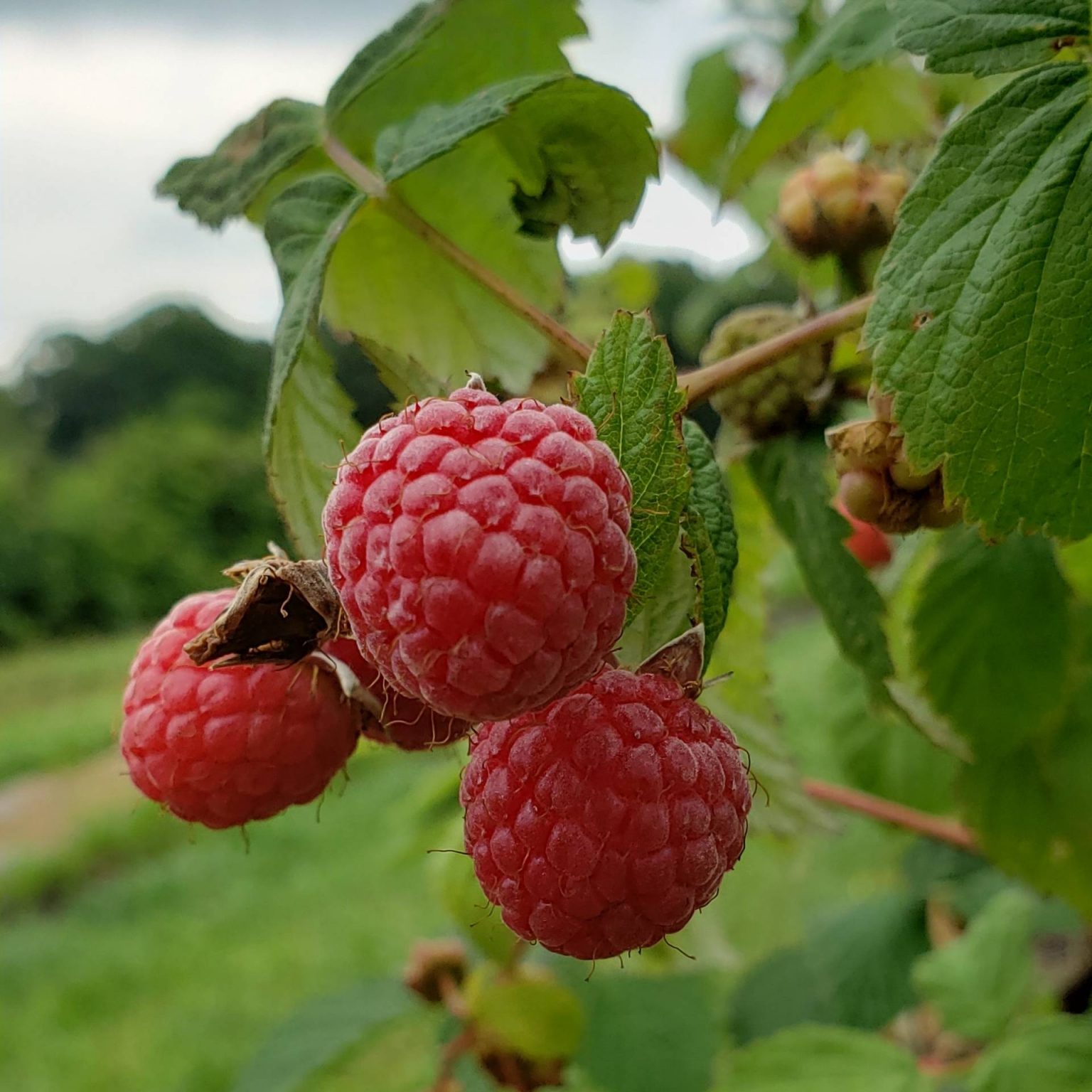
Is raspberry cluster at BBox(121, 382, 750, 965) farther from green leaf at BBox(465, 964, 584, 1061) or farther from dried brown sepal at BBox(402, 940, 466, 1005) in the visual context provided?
dried brown sepal at BBox(402, 940, 466, 1005)

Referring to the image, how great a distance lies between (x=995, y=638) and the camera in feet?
2.44

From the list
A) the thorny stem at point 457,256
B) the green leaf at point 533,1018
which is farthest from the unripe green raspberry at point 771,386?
the green leaf at point 533,1018

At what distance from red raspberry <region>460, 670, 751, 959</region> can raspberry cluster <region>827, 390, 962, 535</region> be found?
17 cm

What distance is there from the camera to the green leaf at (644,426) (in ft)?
1.37

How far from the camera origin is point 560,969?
Answer: 4.34 feet

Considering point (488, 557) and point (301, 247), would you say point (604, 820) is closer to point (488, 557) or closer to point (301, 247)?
point (488, 557)

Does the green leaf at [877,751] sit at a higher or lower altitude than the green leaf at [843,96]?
lower

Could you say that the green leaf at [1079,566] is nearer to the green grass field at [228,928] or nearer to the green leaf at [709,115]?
the green grass field at [228,928]

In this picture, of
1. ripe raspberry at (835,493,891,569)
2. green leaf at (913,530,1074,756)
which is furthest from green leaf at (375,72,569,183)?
ripe raspberry at (835,493,891,569)

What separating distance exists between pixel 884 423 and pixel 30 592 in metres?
12.8

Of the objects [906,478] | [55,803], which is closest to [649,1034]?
[906,478]

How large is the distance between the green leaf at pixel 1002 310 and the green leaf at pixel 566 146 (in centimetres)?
20

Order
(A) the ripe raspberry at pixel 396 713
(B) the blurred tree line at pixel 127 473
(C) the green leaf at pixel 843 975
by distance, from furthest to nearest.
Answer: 1. (B) the blurred tree line at pixel 127 473
2. (C) the green leaf at pixel 843 975
3. (A) the ripe raspberry at pixel 396 713

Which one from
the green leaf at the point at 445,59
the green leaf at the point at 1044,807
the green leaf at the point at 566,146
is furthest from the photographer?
the green leaf at the point at 1044,807
